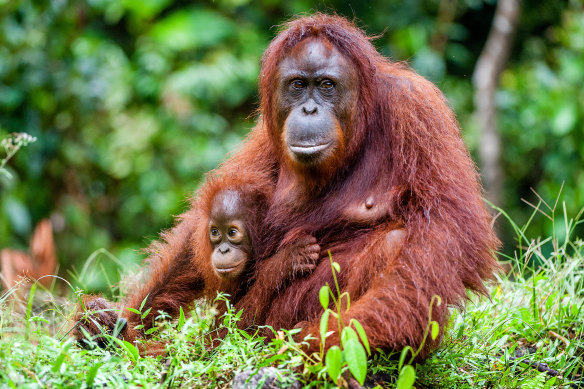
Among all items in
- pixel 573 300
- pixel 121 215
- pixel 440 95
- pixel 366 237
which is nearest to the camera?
pixel 366 237

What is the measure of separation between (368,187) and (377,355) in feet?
2.52

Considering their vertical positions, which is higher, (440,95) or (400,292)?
(440,95)

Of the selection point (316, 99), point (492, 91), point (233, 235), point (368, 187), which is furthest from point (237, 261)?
point (492, 91)

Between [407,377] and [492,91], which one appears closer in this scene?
[407,377]

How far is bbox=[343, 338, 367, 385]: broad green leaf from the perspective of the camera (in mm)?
2449

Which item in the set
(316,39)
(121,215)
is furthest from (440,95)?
(121,215)

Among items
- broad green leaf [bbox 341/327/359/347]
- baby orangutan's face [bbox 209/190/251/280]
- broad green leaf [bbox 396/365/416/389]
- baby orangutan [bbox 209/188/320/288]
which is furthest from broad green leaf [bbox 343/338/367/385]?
baby orangutan's face [bbox 209/190/251/280]

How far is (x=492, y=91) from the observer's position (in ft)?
25.6

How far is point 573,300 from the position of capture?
A: 390cm

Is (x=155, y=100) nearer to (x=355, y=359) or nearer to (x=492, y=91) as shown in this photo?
(x=492, y=91)

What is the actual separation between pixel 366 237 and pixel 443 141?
56 centimetres

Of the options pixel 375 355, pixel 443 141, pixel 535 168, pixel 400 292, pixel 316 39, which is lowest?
pixel 535 168

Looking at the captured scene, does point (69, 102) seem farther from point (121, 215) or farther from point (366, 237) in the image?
point (366, 237)

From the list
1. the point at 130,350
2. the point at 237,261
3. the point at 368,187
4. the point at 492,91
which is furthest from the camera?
the point at 492,91
